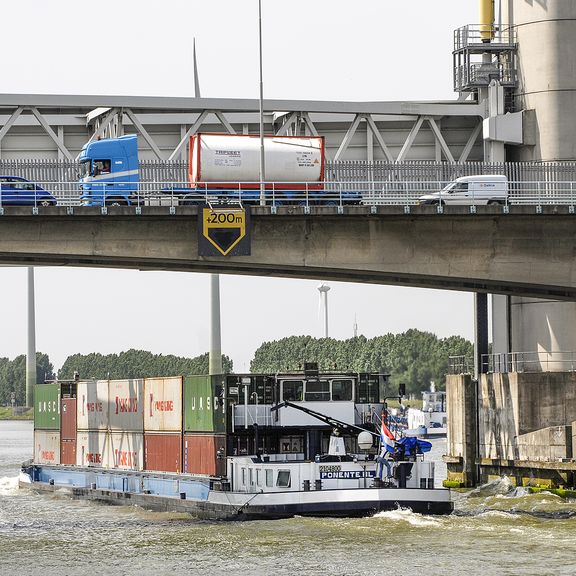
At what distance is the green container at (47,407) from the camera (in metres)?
83.1

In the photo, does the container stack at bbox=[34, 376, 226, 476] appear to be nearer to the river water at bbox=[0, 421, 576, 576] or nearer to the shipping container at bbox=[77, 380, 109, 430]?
the shipping container at bbox=[77, 380, 109, 430]

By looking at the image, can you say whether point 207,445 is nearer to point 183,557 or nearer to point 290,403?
point 290,403

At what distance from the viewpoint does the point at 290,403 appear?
61.0 meters

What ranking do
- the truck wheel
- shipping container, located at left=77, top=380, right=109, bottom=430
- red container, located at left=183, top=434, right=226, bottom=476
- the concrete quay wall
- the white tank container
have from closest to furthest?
the truck wheel < red container, located at left=183, top=434, right=226, bottom=476 < the white tank container < the concrete quay wall < shipping container, located at left=77, top=380, right=109, bottom=430

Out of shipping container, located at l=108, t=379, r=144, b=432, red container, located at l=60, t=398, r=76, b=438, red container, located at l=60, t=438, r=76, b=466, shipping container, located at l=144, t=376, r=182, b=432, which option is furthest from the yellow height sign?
red container, located at l=60, t=438, r=76, b=466

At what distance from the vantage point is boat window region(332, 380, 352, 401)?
61781 mm

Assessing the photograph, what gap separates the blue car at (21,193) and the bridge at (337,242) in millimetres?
1437

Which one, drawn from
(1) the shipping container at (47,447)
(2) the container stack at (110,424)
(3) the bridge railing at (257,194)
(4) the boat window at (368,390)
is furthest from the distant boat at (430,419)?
(4) the boat window at (368,390)

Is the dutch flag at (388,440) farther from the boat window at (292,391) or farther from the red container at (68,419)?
the red container at (68,419)

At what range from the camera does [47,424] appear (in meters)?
84.8

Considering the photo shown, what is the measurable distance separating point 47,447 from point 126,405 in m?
13.6

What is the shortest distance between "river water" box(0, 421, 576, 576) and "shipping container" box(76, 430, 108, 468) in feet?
31.1

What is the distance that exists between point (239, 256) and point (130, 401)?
1525 centimetres

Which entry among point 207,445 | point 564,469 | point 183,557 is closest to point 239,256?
point 207,445
